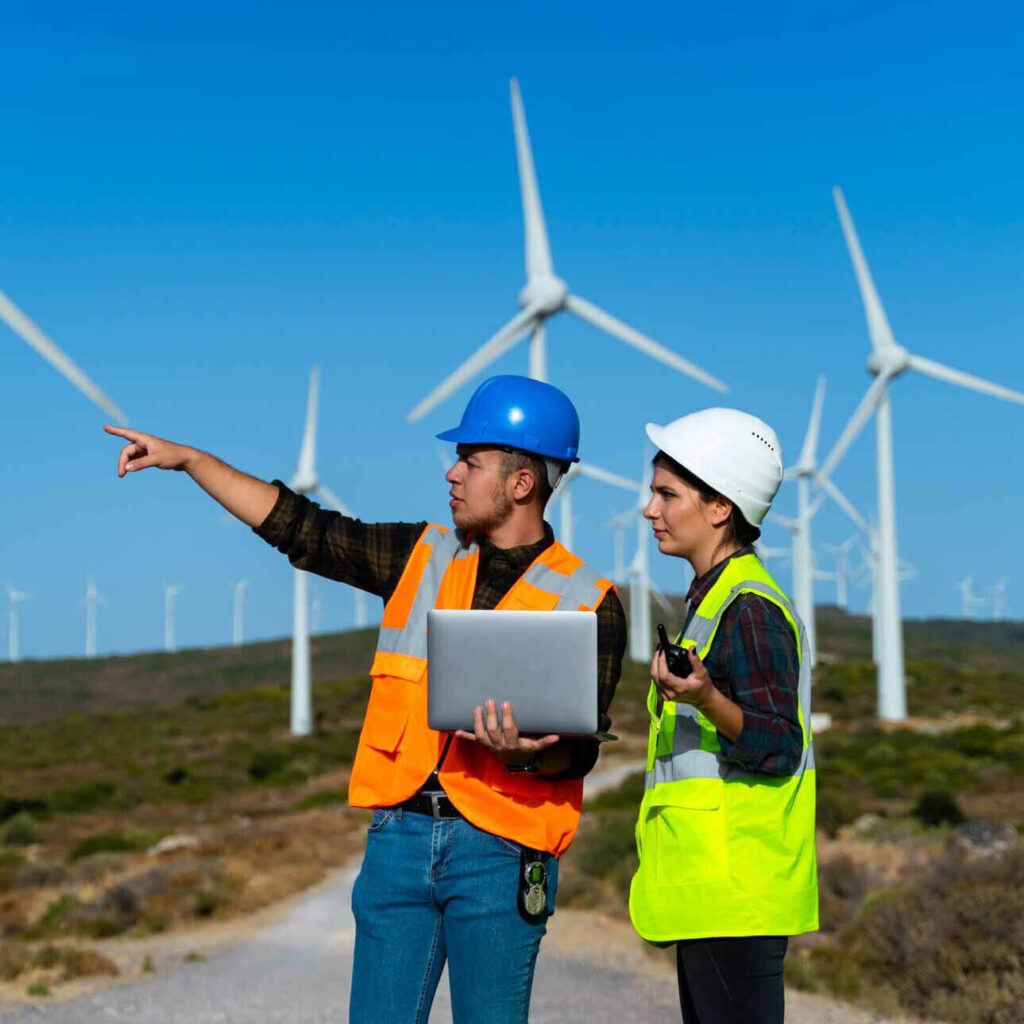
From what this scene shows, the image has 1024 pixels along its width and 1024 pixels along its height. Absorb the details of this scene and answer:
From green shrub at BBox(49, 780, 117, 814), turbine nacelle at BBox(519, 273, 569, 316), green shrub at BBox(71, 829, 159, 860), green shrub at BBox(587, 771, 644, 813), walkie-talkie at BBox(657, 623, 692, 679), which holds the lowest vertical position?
green shrub at BBox(49, 780, 117, 814)

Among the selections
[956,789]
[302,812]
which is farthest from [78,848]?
[956,789]

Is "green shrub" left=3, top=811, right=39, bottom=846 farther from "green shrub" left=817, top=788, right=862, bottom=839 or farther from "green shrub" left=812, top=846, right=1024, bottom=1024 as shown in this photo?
"green shrub" left=812, top=846, right=1024, bottom=1024

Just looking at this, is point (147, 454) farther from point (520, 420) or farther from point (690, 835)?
point (690, 835)

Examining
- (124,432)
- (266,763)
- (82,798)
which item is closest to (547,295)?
(82,798)

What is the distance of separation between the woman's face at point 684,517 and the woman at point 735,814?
0.56 ft

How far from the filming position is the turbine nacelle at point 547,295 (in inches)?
1085

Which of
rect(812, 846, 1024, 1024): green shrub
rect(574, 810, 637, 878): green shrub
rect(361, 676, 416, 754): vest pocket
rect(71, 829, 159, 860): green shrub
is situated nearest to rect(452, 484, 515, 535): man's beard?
rect(361, 676, 416, 754): vest pocket

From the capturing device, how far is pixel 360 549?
161 inches

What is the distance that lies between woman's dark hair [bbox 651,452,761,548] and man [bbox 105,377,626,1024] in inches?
13.6

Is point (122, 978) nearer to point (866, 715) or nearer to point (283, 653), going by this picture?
point (866, 715)

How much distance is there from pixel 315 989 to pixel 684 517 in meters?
8.42

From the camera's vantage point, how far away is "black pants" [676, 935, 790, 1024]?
3.52 m

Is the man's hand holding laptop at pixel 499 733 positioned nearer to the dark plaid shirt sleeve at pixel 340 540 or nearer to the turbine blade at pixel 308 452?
the dark plaid shirt sleeve at pixel 340 540

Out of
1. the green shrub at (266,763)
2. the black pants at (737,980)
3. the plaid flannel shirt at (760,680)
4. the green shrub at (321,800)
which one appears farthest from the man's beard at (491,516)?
the green shrub at (266,763)
